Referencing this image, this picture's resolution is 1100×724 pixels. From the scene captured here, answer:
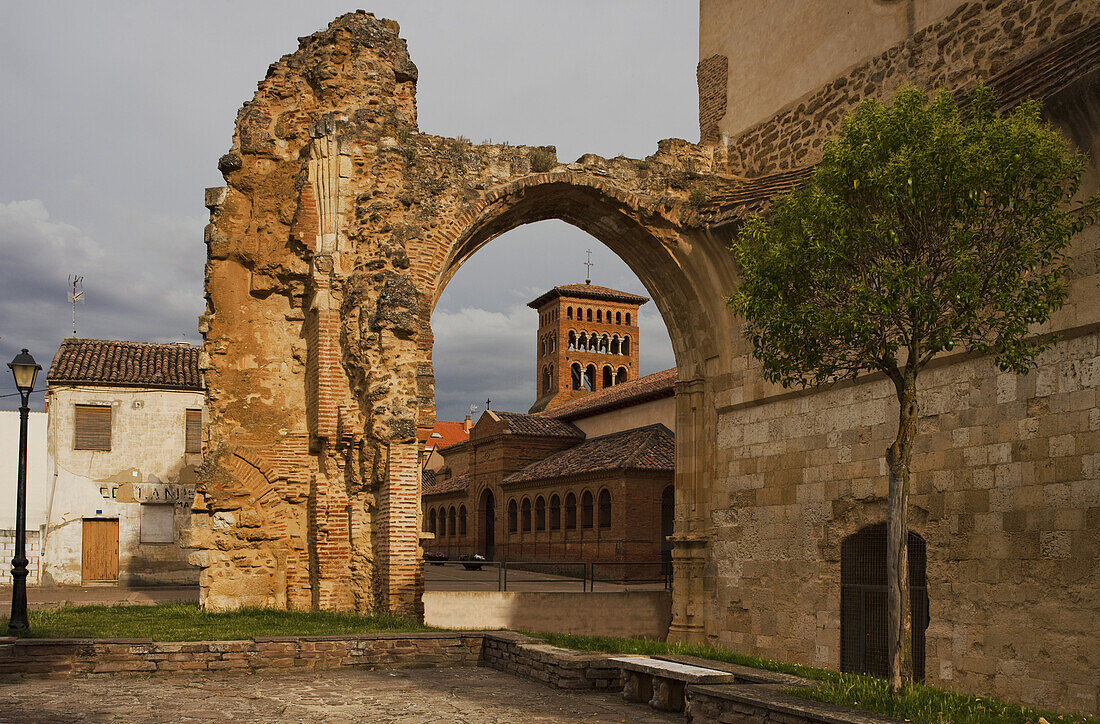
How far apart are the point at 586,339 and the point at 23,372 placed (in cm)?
4981

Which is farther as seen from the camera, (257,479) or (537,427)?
(537,427)

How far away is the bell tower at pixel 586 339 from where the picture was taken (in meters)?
59.9

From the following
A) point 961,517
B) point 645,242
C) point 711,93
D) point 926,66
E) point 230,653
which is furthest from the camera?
point 711,93

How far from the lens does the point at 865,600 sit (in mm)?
12102

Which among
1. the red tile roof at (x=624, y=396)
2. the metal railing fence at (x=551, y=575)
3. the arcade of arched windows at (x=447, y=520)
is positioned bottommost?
the metal railing fence at (x=551, y=575)

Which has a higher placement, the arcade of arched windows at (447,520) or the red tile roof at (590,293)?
the red tile roof at (590,293)

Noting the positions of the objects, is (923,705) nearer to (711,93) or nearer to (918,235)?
(918,235)

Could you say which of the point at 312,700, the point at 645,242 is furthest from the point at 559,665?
the point at 645,242

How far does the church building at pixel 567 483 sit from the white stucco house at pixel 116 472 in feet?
22.8

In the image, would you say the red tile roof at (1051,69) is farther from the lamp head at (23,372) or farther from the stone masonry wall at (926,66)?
the lamp head at (23,372)

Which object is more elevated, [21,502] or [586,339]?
[586,339]

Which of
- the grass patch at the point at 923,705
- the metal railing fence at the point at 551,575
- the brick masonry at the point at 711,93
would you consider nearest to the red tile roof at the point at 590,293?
the metal railing fence at the point at 551,575

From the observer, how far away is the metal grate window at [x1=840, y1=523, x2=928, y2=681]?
39.0ft

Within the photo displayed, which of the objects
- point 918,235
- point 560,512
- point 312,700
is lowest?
point 312,700
